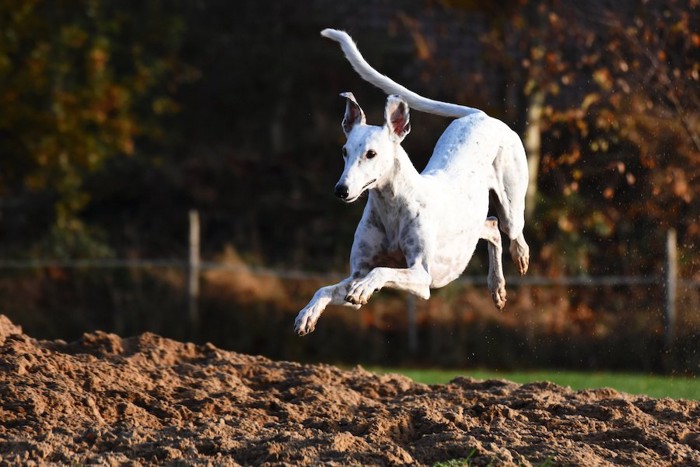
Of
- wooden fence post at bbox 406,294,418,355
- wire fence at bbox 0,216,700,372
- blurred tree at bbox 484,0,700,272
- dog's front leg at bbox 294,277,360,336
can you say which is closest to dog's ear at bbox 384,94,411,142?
dog's front leg at bbox 294,277,360,336

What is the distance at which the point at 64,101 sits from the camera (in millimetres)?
16109

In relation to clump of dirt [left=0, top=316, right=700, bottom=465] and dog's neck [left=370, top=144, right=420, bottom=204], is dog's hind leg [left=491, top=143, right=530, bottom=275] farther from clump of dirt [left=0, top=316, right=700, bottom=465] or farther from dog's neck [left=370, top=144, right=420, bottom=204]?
dog's neck [left=370, top=144, right=420, bottom=204]

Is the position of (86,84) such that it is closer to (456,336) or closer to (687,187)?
(456,336)

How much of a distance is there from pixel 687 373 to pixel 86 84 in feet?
28.9

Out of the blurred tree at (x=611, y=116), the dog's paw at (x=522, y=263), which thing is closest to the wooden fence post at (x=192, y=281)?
the blurred tree at (x=611, y=116)

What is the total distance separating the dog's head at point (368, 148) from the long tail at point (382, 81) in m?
0.77

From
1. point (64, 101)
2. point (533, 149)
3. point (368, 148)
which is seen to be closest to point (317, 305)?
point (368, 148)

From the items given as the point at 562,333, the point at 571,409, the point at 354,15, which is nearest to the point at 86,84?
the point at 354,15

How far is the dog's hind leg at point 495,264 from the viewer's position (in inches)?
274

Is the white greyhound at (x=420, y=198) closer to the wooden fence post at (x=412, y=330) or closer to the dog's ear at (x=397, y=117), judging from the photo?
the dog's ear at (x=397, y=117)

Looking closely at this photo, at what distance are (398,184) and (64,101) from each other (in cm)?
1110

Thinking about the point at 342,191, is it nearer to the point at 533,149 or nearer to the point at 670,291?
the point at 670,291

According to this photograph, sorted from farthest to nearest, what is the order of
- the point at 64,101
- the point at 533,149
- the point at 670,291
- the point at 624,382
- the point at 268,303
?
the point at 64,101, the point at 533,149, the point at 268,303, the point at 670,291, the point at 624,382

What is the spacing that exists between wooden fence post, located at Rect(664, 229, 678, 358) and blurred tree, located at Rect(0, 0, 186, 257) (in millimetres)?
7306
